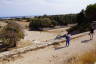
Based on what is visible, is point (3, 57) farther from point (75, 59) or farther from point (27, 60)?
point (75, 59)

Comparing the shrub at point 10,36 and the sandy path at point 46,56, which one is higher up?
the sandy path at point 46,56

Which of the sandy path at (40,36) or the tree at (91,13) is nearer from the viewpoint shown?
the tree at (91,13)

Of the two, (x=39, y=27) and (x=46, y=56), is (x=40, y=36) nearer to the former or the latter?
(x=39, y=27)

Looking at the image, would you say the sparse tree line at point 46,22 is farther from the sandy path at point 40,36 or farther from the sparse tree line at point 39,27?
the sandy path at point 40,36

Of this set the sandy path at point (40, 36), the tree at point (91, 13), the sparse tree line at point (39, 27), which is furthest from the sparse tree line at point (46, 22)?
the tree at point (91, 13)

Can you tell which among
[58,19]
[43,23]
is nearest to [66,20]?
[58,19]

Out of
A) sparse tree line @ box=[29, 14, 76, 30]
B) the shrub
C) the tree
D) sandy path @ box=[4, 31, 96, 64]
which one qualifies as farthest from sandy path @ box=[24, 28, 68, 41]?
sandy path @ box=[4, 31, 96, 64]

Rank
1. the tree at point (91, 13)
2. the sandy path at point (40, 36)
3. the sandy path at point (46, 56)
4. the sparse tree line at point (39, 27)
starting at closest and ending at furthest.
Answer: the sandy path at point (46, 56)
the sparse tree line at point (39, 27)
the tree at point (91, 13)
the sandy path at point (40, 36)

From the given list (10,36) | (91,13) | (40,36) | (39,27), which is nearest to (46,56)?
(10,36)

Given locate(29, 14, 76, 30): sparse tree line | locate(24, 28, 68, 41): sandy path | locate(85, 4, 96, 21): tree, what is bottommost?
locate(24, 28, 68, 41): sandy path

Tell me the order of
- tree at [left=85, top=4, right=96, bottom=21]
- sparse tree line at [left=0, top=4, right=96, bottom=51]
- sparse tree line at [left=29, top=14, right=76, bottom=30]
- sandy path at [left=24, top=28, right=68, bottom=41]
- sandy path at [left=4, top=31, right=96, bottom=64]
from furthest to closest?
1. sparse tree line at [left=29, top=14, right=76, bottom=30]
2. sandy path at [left=24, top=28, right=68, bottom=41]
3. tree at [left=85, top=4, right=96, bottom=21]
4. sparse tree line at [left=0, top=4, right=96, bottom=51]
5. sandy path at [left=4, top=31, right=96, bottom=64]

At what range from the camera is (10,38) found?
2364 centimetres

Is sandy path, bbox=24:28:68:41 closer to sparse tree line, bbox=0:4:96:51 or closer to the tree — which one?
sparse tree line, bbox=0:4:96:51

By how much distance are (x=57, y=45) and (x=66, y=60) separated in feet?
11.5
